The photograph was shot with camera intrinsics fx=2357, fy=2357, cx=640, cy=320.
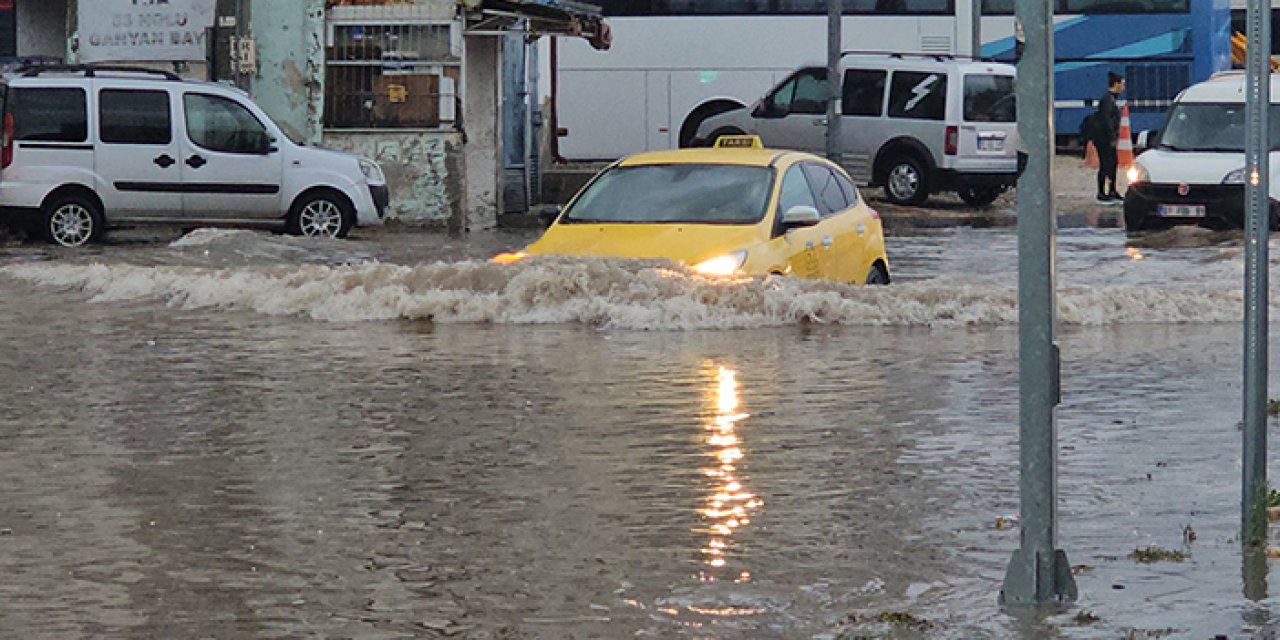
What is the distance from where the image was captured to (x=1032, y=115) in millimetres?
6668

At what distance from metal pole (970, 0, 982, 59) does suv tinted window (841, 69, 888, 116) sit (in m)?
4.21

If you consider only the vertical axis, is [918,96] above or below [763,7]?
below

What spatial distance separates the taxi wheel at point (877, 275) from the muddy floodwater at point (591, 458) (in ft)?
1.04

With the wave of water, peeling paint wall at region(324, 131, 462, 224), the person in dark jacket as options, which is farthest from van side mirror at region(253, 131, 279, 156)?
the person in dark jacket

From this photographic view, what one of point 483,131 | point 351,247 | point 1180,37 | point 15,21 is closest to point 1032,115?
point 351,247

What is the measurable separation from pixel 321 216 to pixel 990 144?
11767 millimetres

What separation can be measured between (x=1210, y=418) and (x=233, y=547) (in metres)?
5.18

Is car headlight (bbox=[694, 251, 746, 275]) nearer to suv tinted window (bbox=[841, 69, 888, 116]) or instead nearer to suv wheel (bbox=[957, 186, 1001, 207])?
suv tinted window (bbox=[841, 69, 888, 116])

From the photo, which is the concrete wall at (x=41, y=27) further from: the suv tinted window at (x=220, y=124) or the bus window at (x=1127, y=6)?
the bus window at (x=1127, y=6)

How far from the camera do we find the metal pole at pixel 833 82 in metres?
31.7

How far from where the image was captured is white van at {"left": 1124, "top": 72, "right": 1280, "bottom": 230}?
2614 centimetres

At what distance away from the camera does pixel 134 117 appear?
2442 cm

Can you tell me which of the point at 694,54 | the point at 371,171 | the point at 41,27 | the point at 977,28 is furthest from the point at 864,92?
the point at 41,27

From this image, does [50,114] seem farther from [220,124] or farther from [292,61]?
[292,61]
